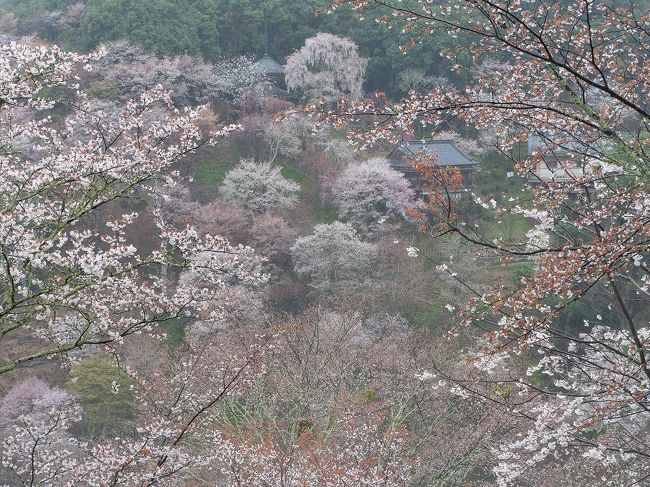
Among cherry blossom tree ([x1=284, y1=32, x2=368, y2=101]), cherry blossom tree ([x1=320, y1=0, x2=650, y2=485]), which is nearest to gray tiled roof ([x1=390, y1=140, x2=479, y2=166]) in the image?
cherry blossom tree ([x1=284, y1=32, x2=368, y2=101])

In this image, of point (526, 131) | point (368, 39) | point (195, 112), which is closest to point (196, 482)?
point (195, 112)

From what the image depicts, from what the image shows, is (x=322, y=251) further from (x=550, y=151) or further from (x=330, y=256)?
(x=550, y=151)

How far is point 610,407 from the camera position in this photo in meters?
2.28

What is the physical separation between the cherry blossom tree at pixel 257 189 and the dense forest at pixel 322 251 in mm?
96

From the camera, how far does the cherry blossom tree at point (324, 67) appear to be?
82.5ft

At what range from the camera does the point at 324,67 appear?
25594 millimetres

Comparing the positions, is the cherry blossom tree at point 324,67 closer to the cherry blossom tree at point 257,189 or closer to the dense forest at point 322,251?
the dense forest at point 322,251

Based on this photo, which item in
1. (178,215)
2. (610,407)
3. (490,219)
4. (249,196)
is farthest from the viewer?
(490,219)

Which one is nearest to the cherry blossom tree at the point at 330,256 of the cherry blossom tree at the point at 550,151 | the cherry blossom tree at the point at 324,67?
the cherry blossom tree at the point at 324,67

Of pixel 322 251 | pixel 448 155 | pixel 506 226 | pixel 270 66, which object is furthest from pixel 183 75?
pixel 506 226

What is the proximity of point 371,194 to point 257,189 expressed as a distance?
3.46 meters

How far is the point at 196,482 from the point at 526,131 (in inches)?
302

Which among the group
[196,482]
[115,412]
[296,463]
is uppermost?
[296,463]

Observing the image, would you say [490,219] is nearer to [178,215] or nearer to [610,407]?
[178,215]
